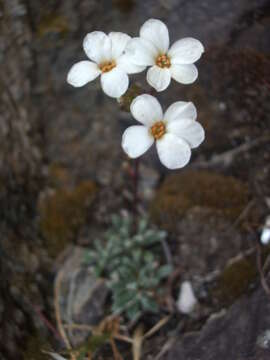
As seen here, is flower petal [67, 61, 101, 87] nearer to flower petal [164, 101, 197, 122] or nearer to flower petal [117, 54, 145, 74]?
flower petal [117, 54, 145, 74]

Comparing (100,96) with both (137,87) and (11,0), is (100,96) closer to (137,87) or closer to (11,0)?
(11,0)

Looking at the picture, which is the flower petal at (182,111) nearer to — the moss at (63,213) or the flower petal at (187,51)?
the flower petal at (187,51)

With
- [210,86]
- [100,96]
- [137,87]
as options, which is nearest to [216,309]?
[137,87]

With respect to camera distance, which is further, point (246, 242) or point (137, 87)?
point (246, 242)

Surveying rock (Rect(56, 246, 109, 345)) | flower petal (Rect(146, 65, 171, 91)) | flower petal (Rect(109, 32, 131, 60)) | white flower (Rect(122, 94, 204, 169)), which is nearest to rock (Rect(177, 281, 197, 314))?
rock (Rect(56, 246, 109, 345))

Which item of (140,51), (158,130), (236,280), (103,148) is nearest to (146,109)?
(158,130)

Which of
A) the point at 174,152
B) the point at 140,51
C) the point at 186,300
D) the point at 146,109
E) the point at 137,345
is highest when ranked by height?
the point at 140,51

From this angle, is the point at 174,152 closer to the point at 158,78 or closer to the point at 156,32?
the point at 158,78
